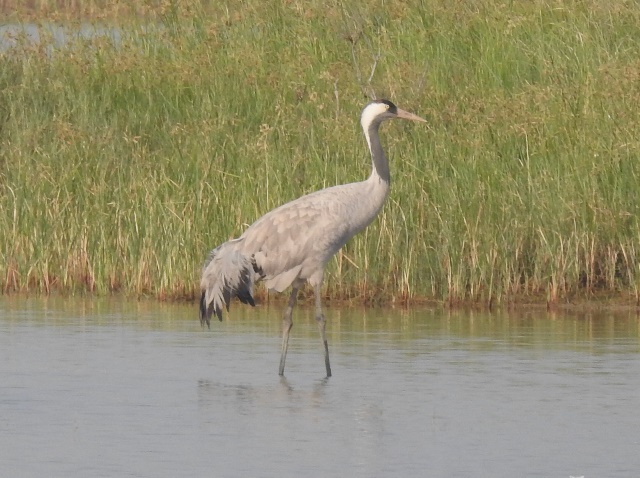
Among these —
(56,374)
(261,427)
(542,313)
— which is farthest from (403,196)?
(261,427)

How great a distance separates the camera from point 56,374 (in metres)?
7.80

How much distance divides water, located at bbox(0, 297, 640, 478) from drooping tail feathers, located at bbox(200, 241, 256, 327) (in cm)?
30

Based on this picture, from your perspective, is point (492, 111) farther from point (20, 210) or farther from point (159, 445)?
point (159, 445)

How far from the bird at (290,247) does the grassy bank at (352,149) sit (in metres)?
1.55

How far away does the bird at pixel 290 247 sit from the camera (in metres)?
8.34

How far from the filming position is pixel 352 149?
10711 millimetres

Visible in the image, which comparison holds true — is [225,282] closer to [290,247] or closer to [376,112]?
[290,247]

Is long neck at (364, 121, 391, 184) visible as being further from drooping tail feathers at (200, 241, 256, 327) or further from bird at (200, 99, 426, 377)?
drooping tail feathers at (200, 241, 256, 327)

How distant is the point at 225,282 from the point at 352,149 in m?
2.66

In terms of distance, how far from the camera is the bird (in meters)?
8.34

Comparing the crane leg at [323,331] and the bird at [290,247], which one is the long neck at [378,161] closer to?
the bird at [290,247]

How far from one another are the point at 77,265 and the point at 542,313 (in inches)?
128

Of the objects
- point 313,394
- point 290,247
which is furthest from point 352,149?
point 313,394

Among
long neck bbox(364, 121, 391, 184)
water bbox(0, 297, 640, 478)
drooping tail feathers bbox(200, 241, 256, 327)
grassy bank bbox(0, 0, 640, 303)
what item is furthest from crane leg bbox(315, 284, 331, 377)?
grassy bank bbox(0, 0, 640, 303)
